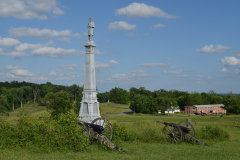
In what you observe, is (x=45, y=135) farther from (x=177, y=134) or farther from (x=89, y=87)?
(x=89, y=87)

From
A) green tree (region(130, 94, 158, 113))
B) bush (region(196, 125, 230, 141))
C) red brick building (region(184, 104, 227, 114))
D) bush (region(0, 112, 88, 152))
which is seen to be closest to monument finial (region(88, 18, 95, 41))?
bush (region(0, 112, 88, 152))

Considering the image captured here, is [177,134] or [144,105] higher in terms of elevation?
[177,134]

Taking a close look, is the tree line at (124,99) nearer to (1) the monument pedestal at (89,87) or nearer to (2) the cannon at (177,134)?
(1) the monument pedestal at (89,87)

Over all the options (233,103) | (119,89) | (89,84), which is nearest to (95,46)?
(89,84)

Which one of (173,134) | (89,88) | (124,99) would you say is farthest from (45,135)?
(124,99)

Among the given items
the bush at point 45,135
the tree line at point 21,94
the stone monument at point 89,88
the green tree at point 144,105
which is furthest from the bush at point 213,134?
the green tree at point 144,105

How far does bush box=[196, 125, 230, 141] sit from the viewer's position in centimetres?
1507

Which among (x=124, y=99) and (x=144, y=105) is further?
(x=124, y=99)

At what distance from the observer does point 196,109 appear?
81.2 m

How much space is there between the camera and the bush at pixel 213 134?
49.4 feet

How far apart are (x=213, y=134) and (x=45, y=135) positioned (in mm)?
10886

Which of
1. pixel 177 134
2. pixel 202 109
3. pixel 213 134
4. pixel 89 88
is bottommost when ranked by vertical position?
pixel 202 109

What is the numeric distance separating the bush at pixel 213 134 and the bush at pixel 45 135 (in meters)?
8.48

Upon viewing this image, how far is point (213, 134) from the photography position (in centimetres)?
1525
